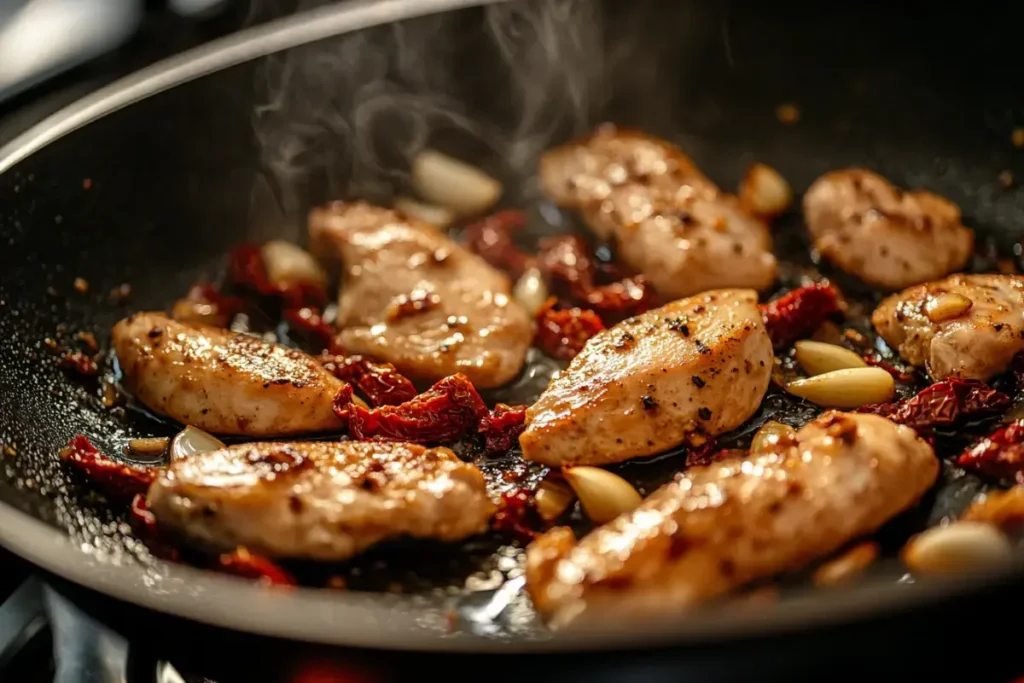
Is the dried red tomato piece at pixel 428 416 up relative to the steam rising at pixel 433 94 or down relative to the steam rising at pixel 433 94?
down

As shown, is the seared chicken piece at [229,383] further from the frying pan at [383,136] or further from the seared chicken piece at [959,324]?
the seared chicken piece at [959,324]

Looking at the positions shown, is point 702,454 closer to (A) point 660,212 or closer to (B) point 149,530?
(A) point 660,212

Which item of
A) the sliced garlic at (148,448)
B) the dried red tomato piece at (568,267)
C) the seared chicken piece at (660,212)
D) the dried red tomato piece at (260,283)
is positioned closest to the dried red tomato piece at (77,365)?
the sliced garlic at (148,448)

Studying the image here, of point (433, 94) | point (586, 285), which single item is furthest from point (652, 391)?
point (433, 94)

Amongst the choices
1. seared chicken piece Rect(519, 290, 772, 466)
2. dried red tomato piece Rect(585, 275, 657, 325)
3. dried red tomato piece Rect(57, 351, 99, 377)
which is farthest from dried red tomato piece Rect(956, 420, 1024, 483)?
dried red tomato piece Rect(57, 351, 99, 377)

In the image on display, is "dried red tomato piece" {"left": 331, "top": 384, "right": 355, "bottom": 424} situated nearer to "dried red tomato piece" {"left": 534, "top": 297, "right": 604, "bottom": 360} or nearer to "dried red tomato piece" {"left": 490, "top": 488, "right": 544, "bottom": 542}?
"dried red tomato piece" {"left": 490, "top": 488, "right": 544, "bottom": 542}

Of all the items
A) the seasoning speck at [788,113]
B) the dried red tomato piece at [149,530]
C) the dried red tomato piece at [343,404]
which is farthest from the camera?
the seasoning speck at [788,113]
